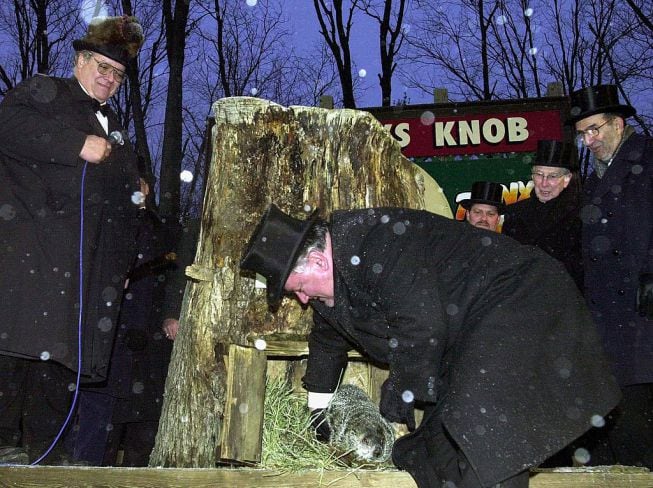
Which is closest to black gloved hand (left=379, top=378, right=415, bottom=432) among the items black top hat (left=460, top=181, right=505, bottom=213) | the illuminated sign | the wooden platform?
the wooden platform

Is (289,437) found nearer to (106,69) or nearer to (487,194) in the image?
(106,69)

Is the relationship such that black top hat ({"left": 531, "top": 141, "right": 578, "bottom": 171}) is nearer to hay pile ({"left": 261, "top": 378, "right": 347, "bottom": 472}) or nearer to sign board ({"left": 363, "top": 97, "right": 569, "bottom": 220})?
hay pile ({"left": 261, "top": 378, "right": 347, "bottom": 472})

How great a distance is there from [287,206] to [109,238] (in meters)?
1.15

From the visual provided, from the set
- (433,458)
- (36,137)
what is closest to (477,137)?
(36,137)

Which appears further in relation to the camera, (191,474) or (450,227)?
(191,474)

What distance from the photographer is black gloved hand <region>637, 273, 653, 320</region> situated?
4035mm

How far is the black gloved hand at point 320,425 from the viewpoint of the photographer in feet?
13.4

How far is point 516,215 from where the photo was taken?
5.59m

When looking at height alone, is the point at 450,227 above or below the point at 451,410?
above

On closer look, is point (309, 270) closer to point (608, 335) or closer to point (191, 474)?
point (191, 474)

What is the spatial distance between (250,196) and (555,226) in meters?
2.19

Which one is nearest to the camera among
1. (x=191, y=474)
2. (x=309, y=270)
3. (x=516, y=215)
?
(x=309, y=270)

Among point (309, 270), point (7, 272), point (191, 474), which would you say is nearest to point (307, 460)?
point (191, 474)

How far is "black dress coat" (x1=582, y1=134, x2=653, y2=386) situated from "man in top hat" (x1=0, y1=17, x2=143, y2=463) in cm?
291
